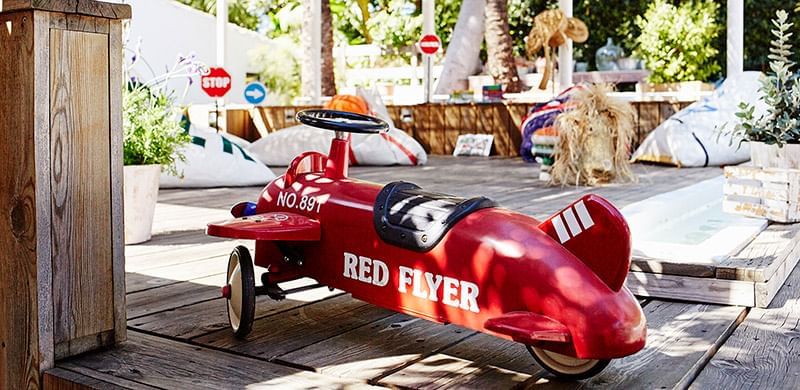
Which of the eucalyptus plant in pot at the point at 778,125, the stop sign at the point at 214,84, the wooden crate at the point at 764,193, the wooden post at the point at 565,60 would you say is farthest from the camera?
the wooden post at the point at 565,60

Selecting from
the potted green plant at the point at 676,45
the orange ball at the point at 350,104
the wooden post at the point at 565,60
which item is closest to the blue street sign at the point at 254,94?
the orange ball at the point at 350,104

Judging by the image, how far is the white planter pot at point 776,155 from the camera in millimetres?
3395

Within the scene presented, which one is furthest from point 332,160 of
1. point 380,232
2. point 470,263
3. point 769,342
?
point 769,342

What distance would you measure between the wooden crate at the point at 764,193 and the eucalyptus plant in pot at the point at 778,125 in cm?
10

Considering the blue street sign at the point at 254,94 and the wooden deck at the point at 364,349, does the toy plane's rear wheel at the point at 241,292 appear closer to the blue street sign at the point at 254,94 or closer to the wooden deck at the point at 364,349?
the wooden deck at the point at 364,349

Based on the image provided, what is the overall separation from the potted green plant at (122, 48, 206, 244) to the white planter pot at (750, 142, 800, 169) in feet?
7.58

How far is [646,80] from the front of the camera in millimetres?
12812

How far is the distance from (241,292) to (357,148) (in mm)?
6108

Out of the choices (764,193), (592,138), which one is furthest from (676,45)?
(764,193)

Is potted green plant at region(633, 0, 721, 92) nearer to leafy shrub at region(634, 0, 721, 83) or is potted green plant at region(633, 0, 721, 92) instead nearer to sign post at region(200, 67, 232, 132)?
leafy shrub at region(634, 0, 721, 83)

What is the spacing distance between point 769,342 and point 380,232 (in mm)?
944

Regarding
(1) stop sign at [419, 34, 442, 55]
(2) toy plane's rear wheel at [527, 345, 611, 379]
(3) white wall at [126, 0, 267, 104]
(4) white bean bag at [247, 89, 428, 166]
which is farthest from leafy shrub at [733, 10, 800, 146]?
(3) white wall at [126, 0, 267, 104]

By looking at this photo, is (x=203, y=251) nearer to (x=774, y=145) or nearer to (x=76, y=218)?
(x=76, y=218)

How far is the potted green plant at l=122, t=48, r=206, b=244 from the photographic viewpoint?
344cm
